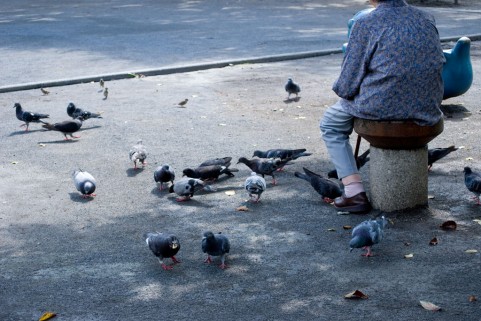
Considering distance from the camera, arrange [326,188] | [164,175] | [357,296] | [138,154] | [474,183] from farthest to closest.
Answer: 1. [138,154]
2. [164,175]
3. [326,188]
4. [474,183]
5. [357,296]

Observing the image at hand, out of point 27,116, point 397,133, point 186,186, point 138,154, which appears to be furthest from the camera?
point 27,116

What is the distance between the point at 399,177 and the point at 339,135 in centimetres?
62

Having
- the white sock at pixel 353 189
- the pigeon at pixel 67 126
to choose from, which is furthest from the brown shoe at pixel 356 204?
the pigeon at pixel 67 126

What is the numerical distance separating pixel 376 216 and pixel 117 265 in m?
2.14

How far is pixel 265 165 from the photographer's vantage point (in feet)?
27.9

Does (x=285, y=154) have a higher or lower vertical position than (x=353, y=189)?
lower

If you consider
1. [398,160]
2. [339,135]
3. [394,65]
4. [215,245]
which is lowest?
[215,245]

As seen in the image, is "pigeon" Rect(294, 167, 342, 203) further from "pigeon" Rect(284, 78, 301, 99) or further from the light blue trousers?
"pigeon" Rect(284, 78, 301, 99)

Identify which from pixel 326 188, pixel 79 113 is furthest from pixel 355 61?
pixel 79 113

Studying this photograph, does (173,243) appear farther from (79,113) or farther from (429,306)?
(79,113)

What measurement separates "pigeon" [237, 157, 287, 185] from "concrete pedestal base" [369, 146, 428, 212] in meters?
1.36

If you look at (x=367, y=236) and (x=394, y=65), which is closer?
(x=367, y=236)

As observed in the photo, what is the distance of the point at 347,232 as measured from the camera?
7039 mm

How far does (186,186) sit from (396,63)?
2.20 metres
